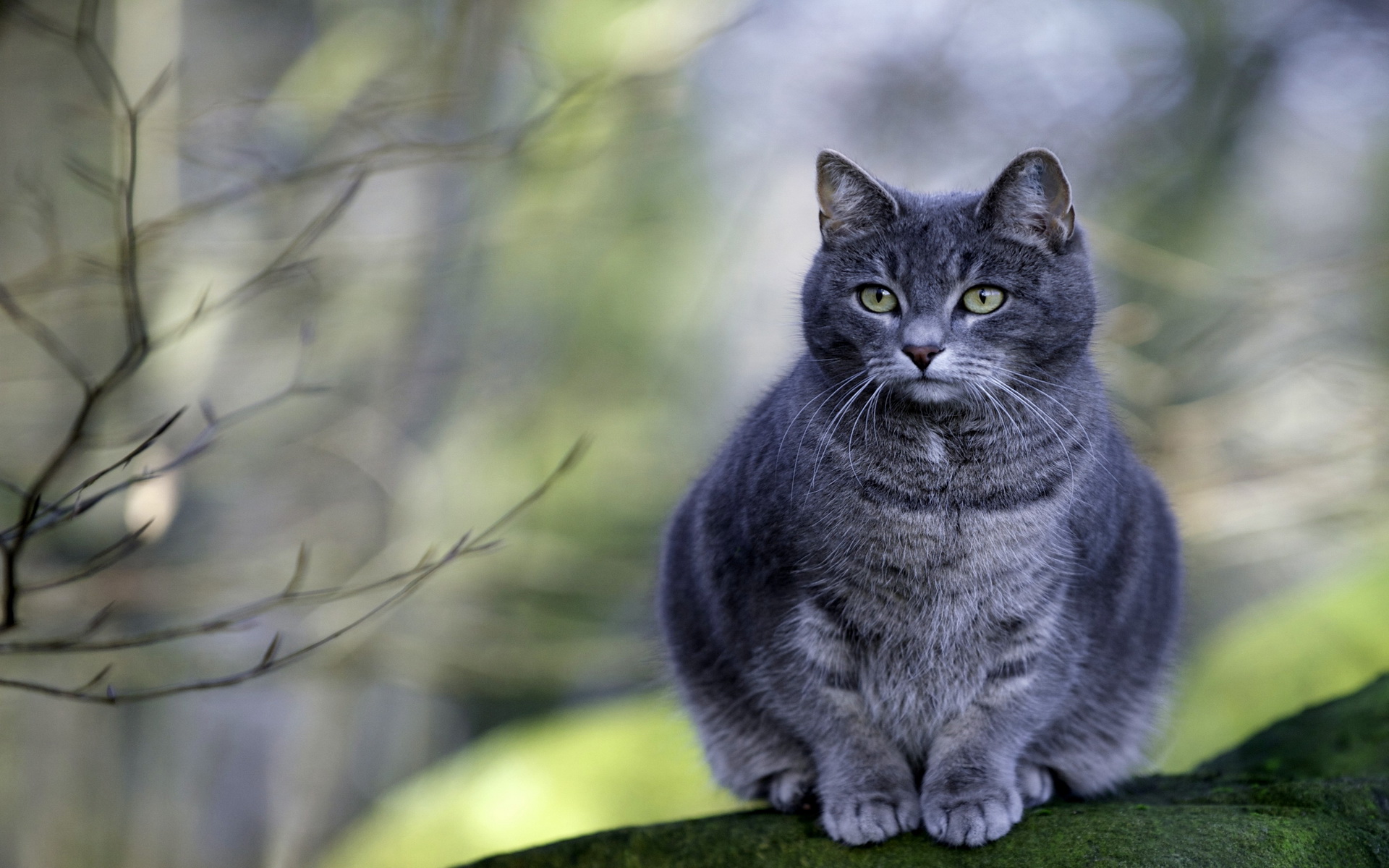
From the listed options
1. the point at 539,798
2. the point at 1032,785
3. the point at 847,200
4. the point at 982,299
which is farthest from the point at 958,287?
the point at 539,798

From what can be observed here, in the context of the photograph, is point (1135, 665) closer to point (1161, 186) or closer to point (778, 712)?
point (778, 712)

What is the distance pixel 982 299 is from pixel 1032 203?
0.24m

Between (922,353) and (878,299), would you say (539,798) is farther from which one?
(922,353)

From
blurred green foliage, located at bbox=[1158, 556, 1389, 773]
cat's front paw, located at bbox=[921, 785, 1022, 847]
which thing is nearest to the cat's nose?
cat's front paw, located at bbox=[921, 785, 1022, 847]

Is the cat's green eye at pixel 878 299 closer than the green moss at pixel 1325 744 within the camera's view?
Yes

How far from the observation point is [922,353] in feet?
7.27

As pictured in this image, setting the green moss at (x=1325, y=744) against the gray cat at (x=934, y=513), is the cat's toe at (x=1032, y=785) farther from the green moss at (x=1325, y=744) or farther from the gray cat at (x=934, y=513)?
the green moss at (x=1325, y=744)

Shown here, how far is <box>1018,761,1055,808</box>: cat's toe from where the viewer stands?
106 inches

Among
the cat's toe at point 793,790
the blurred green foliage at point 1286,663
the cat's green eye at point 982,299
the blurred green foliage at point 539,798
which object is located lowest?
the blurred green foliage at point 539,798

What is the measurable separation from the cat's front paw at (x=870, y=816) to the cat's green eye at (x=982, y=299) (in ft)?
3.58

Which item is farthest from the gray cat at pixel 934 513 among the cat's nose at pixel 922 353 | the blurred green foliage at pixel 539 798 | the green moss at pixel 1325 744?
the blurred green foliage at pixel 539 798

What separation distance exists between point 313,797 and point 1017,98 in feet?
18.3

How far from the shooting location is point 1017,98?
18.6ft

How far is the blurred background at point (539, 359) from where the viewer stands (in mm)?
5266
